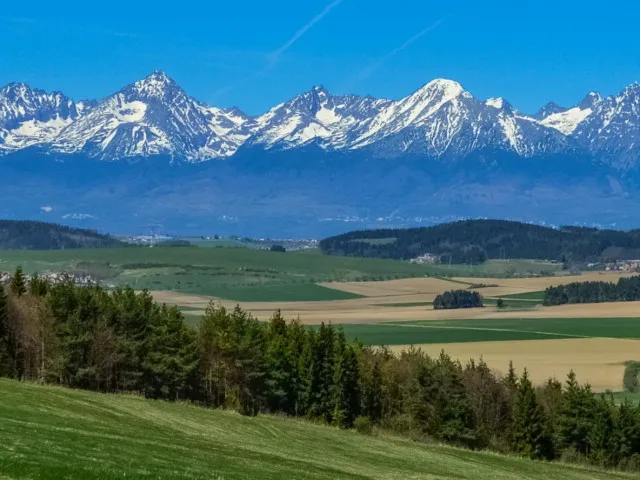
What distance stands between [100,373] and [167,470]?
A: 127 feet

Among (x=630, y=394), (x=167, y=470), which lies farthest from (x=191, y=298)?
(x=167, y=470)

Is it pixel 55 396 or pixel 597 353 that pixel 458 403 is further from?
pixel 597 353

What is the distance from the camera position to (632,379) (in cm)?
9112

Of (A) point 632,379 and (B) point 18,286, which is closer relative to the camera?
(B) point 18,286

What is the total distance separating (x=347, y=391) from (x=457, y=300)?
110m

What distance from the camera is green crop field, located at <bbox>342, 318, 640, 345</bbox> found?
410 feet

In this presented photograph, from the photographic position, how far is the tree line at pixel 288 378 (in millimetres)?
66438

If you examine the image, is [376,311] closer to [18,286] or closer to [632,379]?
[632,379]

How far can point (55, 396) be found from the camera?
46.4 metres

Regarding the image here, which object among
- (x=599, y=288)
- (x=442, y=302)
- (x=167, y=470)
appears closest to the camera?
(x=167, y=470)

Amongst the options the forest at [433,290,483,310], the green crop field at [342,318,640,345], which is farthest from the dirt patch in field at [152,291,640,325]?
the green crop field at [342,318,640,345]

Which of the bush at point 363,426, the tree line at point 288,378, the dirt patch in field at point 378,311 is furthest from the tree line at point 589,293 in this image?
the bush at point 363,426

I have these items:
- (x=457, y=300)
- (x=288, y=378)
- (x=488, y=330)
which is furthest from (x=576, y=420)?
(x=457, y=300)

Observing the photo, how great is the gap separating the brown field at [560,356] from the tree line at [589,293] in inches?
2606
